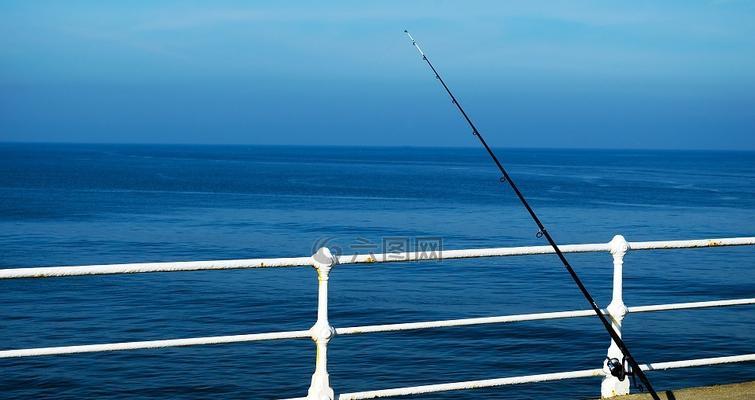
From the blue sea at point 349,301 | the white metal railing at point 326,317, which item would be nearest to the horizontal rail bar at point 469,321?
the white metal railing at point 326,317

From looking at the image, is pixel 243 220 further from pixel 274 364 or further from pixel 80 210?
pixel 274 364

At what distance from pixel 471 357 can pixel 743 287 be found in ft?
33.0

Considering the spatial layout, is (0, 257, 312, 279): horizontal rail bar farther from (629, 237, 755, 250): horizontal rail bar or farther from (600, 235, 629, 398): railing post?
(629, 237, 755, 250): horizontal rail bar

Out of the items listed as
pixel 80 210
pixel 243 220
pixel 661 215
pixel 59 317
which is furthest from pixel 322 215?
pixel 59 317

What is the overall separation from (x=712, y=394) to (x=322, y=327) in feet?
8.51

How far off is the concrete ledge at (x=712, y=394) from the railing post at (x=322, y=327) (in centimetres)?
189

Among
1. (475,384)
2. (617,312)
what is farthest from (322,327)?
(617,312)

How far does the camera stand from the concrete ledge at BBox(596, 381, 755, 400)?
216 inches

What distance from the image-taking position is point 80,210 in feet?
152

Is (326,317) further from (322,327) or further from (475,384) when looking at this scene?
(475,384)

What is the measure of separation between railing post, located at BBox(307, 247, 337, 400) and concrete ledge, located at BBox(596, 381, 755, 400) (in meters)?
1.89

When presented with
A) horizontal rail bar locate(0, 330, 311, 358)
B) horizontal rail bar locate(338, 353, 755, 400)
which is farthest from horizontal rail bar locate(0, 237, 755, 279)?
horizontal rail bar locate(338, 353, 755, 400)

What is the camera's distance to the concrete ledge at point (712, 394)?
18.0ft

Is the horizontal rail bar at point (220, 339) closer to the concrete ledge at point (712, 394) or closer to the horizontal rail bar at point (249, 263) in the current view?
the horizontal rail bar at point (249, 263)
